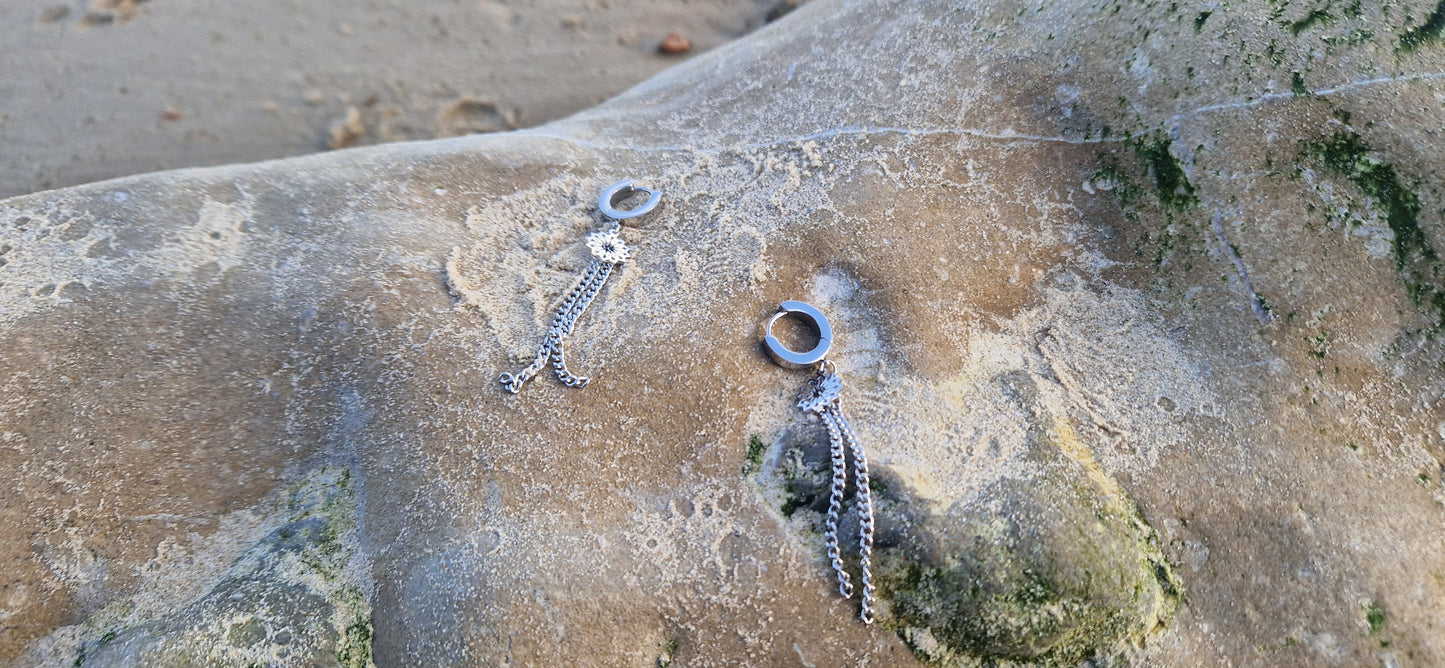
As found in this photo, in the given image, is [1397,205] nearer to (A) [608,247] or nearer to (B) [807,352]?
(B) [807,352]

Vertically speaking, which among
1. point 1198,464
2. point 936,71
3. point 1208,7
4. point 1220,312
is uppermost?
point 1208,7

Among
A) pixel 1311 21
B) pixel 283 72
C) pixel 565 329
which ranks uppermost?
pixel 1311 21

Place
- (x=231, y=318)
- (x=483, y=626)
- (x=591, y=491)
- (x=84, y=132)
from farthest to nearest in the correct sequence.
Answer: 1. (x=84, y=132)
2. (x=231, y=318)
3. (x=591, y=491)
4. (x=483, y=626)

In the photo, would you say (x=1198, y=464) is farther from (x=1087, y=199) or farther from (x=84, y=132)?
(x=84, y=132)

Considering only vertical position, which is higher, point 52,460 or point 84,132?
point 52,460

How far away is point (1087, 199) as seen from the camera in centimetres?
226

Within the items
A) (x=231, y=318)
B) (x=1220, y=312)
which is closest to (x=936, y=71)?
(x=1220, y=312)

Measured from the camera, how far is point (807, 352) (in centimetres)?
212

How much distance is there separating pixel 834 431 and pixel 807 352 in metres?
0.24

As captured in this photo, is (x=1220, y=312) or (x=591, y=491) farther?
(x=1220, y=312)

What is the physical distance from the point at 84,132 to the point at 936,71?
435 cm

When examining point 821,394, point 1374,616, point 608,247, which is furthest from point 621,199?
point 1374,616

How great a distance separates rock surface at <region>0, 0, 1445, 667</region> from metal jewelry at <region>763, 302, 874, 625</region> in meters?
0.04

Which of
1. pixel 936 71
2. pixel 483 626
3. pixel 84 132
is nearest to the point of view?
pixel 483 626
